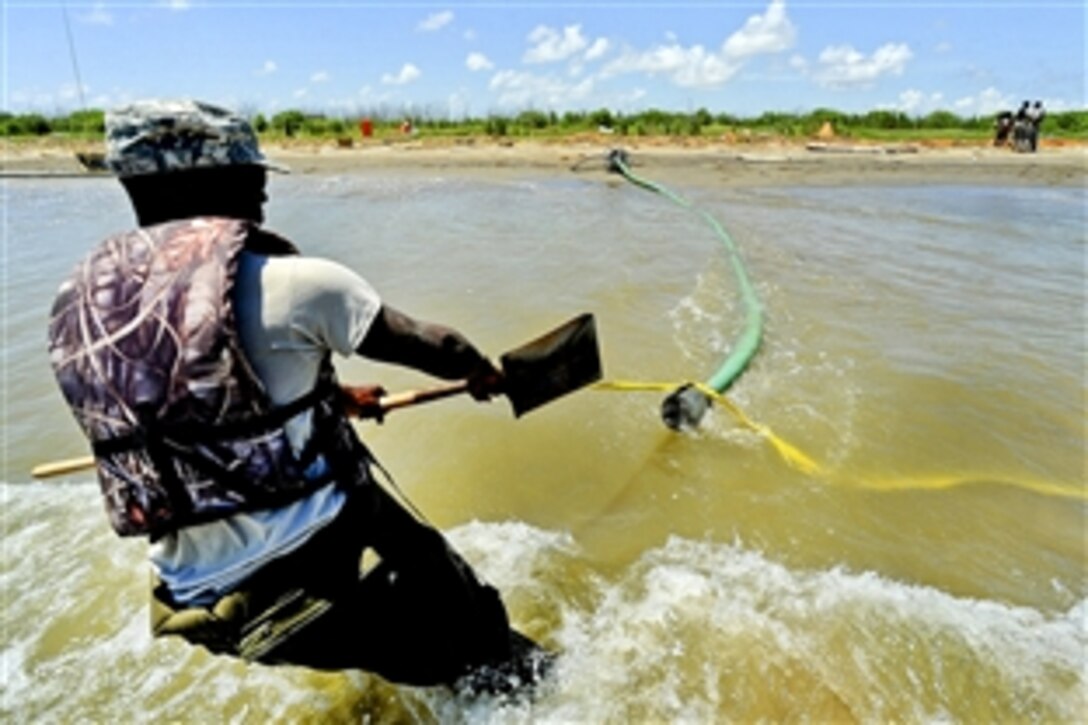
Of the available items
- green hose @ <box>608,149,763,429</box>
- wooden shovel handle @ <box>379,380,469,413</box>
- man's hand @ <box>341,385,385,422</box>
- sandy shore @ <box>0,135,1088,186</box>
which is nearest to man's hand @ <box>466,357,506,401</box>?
wooden shovel handle @ <box>379,380,469,413</box>

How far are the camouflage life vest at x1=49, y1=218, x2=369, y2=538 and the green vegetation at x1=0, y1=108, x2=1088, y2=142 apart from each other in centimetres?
2815

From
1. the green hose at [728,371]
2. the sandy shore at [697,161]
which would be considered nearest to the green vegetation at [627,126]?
the sandy shore at [697,161]

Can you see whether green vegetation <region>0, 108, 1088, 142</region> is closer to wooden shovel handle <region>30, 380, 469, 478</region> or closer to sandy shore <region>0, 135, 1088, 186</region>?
sandy shore <region>0, 135, 1088, 186</region>

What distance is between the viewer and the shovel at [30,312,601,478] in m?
2.18

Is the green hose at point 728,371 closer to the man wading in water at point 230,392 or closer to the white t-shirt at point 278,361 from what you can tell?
the man wading in water at point 230,392

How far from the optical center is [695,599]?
121 inches

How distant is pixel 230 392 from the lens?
5.10 ft

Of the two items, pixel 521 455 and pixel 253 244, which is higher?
pixel 253 244

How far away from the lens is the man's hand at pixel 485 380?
6.68ft

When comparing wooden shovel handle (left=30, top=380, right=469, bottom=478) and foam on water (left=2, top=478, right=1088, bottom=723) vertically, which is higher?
wooden shovel handle (left=30, top=380, right=469, bottom=478)

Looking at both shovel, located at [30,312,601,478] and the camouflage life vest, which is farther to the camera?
shovel, located at [30,312,601,478]

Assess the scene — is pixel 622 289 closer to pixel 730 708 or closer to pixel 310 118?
pixel 730 708

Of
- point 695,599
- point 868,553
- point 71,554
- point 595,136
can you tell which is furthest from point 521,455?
point 595,136

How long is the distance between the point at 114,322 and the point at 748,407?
394 centimetres
